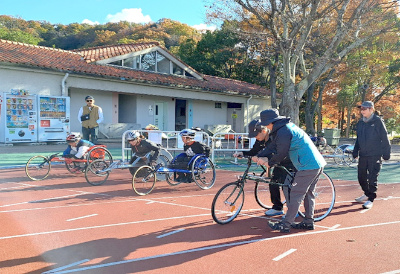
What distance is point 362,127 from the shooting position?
7.53 meters

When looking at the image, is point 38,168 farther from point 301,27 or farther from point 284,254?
point 301,27

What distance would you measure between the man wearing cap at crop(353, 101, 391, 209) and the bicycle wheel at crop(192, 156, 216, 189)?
10.7ft

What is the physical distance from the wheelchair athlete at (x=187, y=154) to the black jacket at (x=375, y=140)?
3.36 m

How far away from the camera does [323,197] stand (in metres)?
6.46

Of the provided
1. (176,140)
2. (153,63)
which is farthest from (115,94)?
(176,140)

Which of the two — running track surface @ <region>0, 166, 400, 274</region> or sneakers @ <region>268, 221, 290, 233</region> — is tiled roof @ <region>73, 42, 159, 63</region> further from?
sneakers @ <region>268, 221, 290, 233</region>

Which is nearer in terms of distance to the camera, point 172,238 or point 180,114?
point 172,238

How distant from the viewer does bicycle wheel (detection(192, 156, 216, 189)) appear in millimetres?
8675

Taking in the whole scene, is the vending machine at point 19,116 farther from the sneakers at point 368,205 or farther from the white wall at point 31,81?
the sneakers at point 368,205

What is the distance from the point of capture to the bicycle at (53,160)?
953 centimetres

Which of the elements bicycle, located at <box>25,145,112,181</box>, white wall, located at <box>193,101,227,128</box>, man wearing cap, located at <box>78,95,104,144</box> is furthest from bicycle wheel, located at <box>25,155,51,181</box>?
white wall, located at <box>193,101,227,128</box>

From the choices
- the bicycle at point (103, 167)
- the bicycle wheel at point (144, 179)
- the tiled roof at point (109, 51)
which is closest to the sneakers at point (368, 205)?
the bicycle wheel at point (144, 179)

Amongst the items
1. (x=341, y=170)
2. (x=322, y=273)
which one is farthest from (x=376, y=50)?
(x=322, y=273)

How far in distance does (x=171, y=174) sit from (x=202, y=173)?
84cm
